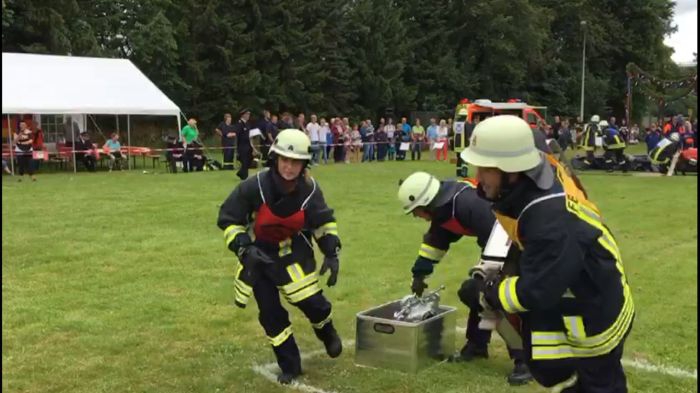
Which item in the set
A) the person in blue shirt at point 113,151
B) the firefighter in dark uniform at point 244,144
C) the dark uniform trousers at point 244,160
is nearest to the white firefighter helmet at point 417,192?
the dark uniform trousers at point 244,160

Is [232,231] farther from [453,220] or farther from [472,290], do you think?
[472,290]

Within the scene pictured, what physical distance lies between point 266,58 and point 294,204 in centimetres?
3962

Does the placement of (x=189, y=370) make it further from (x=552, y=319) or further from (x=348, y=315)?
(x=552, y=319)

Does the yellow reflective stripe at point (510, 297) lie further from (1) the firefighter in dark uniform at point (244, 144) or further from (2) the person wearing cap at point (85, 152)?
(2) the person wearing cap at point (85, 152)

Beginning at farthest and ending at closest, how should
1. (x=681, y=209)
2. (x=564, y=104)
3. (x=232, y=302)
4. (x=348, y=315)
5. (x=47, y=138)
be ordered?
1. (x=564, y=104)
2. (x=47, y=138)
3. (x=681, y=209)
4. (x=232, y=302)
5. (x=348, y=315)

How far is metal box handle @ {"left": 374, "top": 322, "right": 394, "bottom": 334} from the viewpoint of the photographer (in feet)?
17.7

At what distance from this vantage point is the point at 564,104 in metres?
56.1

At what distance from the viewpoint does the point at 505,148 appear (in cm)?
321

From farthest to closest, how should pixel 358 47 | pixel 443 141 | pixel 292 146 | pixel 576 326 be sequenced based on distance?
→ pixel 358 47 < pixel 443 141 < pixel 292 146 < pixel 576 326

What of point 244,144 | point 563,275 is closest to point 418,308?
point 563,275

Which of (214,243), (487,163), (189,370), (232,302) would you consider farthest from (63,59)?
(487,163)

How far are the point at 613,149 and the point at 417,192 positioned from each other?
738 inches

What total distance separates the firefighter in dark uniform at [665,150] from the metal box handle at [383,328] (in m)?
18.1

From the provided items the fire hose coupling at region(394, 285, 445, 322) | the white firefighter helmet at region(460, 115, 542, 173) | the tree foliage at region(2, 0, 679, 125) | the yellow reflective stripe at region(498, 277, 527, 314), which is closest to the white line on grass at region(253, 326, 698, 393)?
the fire hose coupling at region(394, 285, 445, 322)
